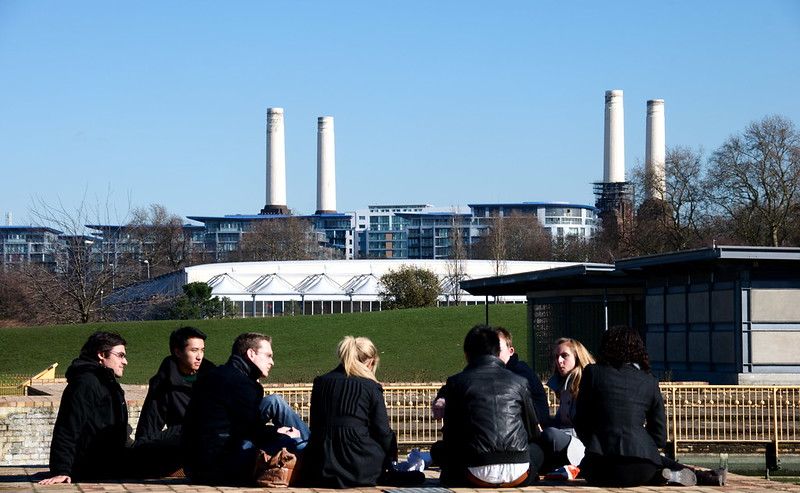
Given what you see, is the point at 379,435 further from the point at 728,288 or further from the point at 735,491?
the point at 728,288

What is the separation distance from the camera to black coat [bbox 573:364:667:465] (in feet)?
32.1

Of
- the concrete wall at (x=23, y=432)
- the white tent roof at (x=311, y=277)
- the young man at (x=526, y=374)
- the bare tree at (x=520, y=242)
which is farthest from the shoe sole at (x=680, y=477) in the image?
the bare tree at (x=520, y=242)

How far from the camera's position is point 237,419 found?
9.98 metres

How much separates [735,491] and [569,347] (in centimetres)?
185

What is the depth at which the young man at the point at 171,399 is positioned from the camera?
429 inches

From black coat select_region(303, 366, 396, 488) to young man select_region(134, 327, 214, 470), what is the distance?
139 centimetres

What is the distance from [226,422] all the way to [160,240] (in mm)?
120487

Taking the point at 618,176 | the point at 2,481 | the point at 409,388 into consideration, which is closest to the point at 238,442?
the point at 2,481

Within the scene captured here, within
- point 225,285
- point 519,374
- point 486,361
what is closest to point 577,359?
point 519,374

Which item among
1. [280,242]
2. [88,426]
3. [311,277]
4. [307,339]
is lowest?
[307,339]

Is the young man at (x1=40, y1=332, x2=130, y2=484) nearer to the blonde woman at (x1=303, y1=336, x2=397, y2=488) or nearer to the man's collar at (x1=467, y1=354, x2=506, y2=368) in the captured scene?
the blonde woman at (x1=303, y1=336, x2=397, y2=488)

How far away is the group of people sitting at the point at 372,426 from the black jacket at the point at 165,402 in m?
0.39

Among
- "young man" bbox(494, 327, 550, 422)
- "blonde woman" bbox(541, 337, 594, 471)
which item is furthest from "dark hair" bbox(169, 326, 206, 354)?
"blonde woman" bbox(541, 337, 594, 471)

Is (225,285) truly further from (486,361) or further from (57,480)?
(486,361)
